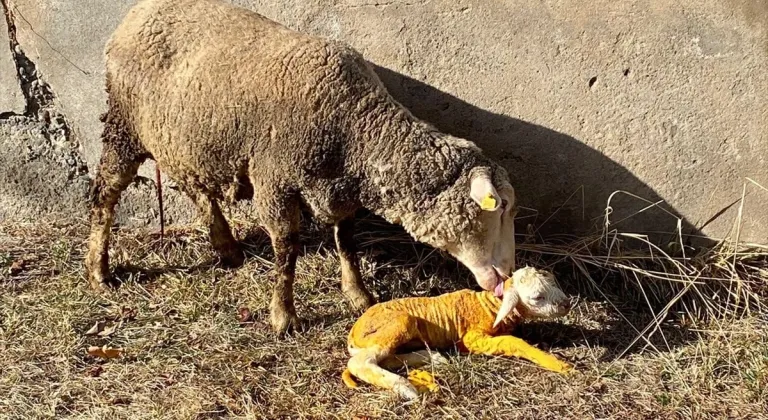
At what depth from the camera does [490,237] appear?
3.66 m

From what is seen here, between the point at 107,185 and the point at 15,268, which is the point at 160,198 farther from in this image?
the point at 15,268

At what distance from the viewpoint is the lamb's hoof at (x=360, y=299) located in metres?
4.10

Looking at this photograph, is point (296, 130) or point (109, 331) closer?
point (296, 130)

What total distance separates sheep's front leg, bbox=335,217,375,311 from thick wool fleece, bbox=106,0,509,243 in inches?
11.9

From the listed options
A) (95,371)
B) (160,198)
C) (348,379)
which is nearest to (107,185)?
(160,198)

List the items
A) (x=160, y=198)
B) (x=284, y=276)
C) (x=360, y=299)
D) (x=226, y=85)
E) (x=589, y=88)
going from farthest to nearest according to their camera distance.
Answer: (x=160, y=198)
(x=360, y=299)
(x=589, y=88)
(x=284, y=276)
(x=226, y=85)

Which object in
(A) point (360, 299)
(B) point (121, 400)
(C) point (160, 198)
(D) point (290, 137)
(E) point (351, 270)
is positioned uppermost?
(D) point (290, 137)

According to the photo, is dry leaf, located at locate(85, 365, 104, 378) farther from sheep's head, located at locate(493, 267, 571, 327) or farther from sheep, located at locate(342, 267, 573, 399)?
sheep's head, located at locate(493, 267, 571, 327)

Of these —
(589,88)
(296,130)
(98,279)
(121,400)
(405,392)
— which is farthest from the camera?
(98,279)

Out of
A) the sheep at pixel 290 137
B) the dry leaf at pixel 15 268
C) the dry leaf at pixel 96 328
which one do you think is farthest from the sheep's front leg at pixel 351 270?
the dry leaf at pixel 15 268

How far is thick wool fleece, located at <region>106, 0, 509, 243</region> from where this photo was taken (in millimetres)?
3555

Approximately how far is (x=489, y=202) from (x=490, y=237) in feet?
0.94

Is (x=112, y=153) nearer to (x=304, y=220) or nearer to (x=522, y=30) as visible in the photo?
(x=304, y=220)

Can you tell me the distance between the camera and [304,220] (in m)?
4.65
